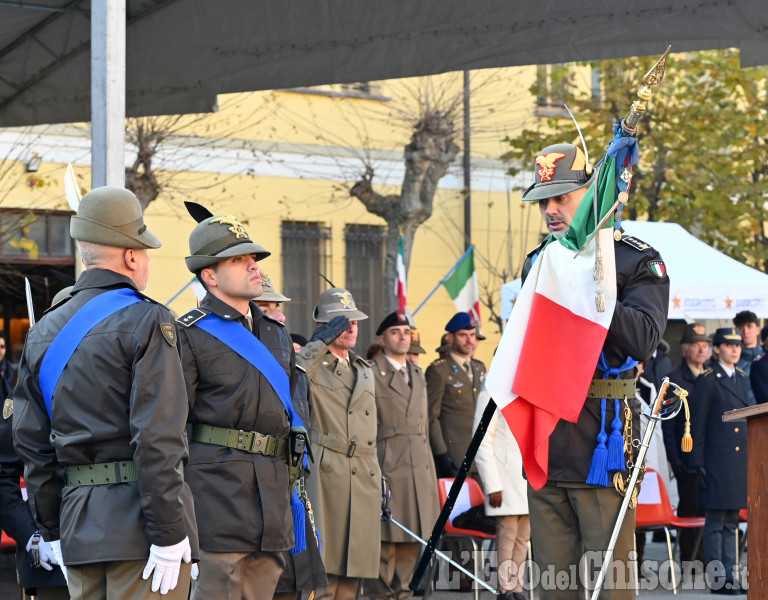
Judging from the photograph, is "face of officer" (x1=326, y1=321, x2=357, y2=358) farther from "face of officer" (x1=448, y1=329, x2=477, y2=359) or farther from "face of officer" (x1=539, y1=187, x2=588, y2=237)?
"face of officer" (x1=539, y1=187, x2=588, y2=237)

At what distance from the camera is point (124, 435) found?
4332 mm

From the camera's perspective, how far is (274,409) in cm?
540

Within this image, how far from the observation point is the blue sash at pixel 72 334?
4391 mm

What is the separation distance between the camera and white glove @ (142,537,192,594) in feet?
14.0

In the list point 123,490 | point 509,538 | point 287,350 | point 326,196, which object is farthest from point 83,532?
point 326,196

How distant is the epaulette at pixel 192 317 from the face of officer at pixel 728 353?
661 centimetres

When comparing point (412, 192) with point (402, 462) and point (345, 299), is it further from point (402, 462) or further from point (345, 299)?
point (345, 299)

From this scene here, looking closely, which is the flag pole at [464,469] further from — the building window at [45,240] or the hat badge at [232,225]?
the building window at [45,240]

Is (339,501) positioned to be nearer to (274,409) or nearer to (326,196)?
(274,409)

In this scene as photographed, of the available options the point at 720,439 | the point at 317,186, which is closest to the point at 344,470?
the point at 720,439

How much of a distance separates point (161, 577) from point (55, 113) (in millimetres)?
6493

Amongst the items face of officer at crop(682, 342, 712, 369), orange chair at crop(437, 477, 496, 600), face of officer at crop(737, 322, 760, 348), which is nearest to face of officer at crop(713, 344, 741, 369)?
face of officer at crop(682, 342, 712, 369)

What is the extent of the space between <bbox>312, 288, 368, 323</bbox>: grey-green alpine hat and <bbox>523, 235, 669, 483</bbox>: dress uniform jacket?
3.21 m

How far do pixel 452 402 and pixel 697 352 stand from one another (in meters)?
2.55
